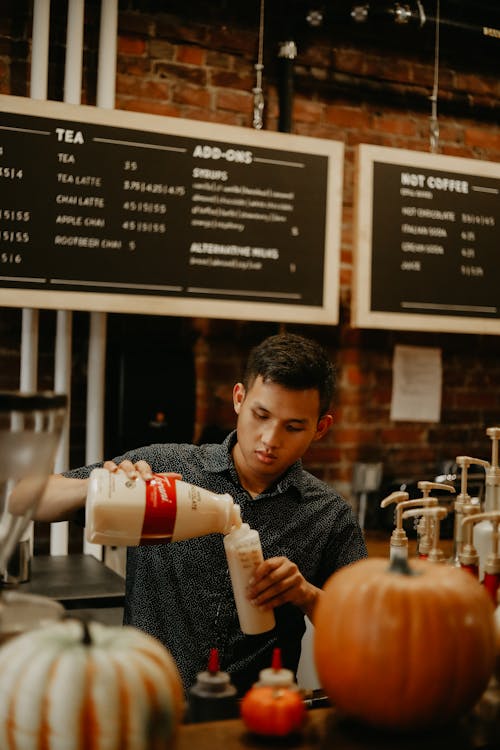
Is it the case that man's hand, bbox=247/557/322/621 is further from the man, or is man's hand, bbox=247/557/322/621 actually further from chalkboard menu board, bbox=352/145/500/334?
chalkboard menu board, bbox=352/145/500/334

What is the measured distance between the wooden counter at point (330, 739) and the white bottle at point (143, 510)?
1.28 feet

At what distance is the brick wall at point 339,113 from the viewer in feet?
9.32

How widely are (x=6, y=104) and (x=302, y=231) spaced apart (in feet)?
3.45

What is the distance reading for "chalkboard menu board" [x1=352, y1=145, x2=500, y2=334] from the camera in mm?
2967

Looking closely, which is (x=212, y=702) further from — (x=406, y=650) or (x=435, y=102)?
(x=435, y=102)

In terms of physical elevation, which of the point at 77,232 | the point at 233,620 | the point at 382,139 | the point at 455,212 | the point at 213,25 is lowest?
the point at 233,620

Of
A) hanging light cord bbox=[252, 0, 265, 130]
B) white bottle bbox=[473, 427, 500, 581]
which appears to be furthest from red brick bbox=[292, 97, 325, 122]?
white bottle bbox=[473, 427, 500, 581]

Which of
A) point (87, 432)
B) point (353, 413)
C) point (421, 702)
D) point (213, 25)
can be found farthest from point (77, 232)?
point (421, 702)

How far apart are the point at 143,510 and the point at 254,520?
65cm

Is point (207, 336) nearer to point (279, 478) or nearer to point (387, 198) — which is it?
point (387, 198)

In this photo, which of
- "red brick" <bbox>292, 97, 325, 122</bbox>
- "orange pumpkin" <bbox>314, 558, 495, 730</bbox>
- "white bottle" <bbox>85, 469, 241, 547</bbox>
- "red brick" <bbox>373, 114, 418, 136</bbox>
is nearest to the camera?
"orange pumpkin" <bbox>314, 558, 495, 730</bbox>

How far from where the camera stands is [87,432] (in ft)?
8.88

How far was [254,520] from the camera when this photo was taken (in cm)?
188

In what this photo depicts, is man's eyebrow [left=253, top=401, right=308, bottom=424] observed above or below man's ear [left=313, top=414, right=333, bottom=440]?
above
